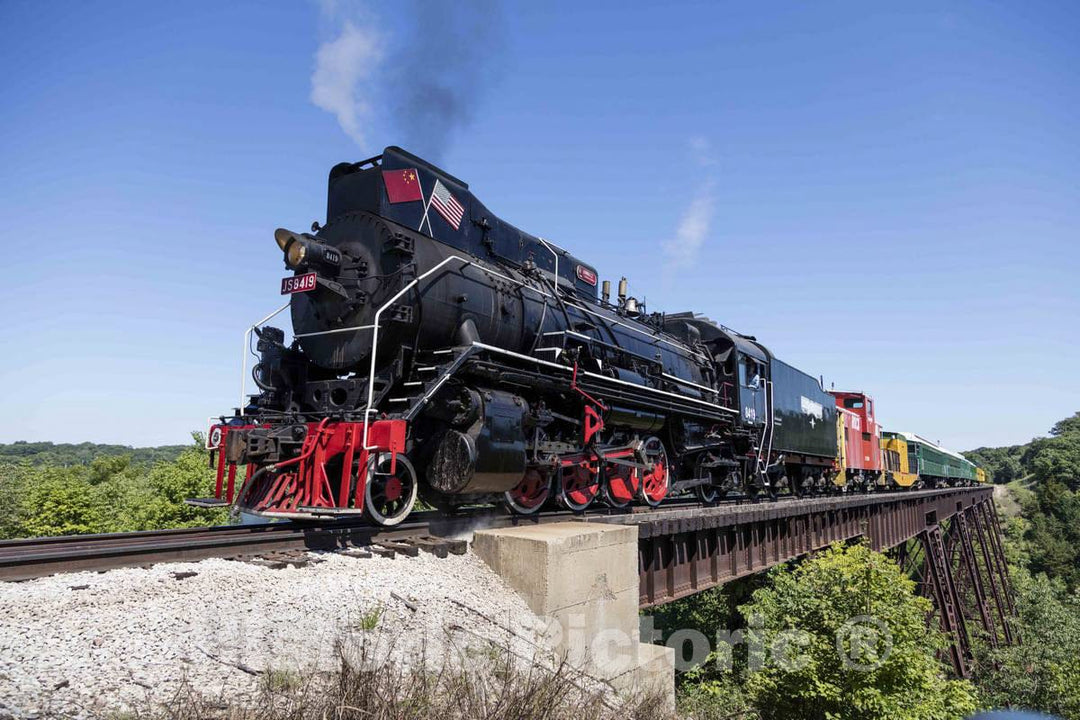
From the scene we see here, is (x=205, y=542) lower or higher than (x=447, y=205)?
lower

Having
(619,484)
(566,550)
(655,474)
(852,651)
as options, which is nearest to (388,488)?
(566,550)

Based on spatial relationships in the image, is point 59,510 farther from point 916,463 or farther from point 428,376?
point 916,463

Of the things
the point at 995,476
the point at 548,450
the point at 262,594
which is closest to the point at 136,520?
the point at 548,450

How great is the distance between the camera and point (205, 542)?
5.61 meters

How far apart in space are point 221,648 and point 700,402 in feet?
31.5

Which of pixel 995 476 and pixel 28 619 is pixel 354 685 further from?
pixel 995 476

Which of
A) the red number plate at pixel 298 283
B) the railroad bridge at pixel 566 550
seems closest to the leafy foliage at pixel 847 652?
the railroad bridge at pixel 566 550

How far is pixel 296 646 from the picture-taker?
4043mm

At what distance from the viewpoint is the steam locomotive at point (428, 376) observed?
22.0ft

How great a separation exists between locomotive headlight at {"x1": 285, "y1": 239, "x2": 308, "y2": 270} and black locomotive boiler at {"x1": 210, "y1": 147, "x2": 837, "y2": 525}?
16 mm

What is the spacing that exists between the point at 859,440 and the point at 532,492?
797 inches

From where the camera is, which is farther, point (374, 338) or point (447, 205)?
point (447, 205)

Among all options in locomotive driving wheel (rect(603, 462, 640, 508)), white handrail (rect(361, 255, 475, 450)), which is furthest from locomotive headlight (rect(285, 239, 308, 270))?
locomotive driving wheel (rect(603, 462, 640, 508))

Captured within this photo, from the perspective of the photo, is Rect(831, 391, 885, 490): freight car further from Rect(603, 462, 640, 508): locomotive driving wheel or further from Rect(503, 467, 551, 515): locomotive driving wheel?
Rect(503, 467, 551, 515): locomotive driving wheel
